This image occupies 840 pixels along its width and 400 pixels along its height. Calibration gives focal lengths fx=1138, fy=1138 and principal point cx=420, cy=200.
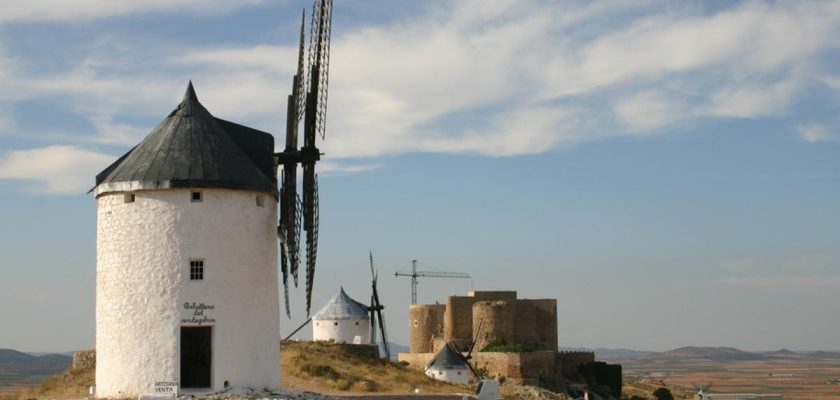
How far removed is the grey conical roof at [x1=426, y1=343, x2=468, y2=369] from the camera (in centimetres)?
4838

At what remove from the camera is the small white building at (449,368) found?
47938mm

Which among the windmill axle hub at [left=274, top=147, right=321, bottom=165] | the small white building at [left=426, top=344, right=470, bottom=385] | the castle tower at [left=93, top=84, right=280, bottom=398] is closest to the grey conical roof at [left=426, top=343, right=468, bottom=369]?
the small white building at [left=426, top=344, right=470, bottom=385]

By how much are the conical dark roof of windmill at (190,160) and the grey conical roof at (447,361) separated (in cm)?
2527

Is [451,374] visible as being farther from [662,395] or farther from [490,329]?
[662,395]

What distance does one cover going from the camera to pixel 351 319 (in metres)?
53.3

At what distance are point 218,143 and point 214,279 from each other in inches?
114

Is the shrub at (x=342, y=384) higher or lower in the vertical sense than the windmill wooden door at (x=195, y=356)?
lower

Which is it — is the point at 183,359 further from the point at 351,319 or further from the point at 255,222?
the point at 351,319

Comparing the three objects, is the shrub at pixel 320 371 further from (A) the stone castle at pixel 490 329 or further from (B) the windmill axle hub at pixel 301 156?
(A) the stone castle at pixel 490 329

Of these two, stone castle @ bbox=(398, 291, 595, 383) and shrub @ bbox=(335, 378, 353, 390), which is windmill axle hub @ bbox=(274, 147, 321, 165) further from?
stone castle @ bbox=(398, 291, 595, 383)

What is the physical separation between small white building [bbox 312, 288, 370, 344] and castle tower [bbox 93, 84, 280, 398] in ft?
98.3

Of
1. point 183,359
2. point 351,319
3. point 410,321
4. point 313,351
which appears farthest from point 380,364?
point 410,321

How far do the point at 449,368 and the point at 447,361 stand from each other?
48 centimetres

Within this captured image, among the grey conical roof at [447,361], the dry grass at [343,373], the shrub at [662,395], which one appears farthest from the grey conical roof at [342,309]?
the shrub at [662,395]
